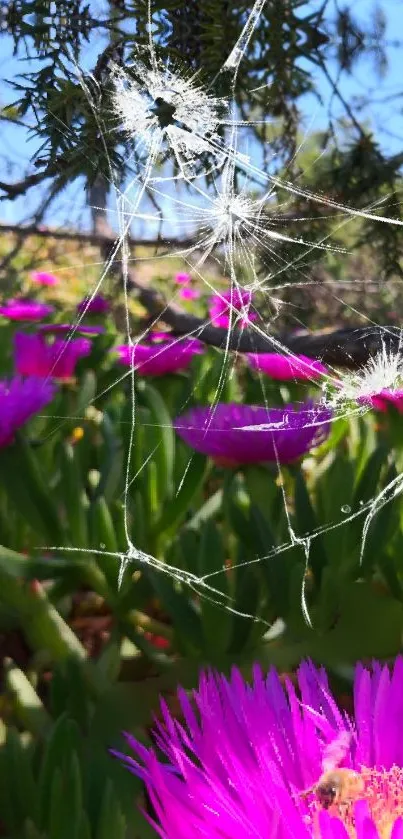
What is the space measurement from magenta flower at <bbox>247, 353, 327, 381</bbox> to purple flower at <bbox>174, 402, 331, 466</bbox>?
23 millimetres

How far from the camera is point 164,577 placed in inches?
21.1

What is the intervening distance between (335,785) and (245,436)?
1.10 ft

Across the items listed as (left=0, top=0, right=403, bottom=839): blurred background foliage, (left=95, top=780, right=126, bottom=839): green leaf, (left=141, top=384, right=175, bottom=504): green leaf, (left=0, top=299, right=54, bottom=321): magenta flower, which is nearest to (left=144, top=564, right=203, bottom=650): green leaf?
(left=0, top=0, right=403, bottom=839): blurred background foliage

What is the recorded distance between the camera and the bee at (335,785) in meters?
0.19

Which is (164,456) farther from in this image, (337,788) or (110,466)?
(337,788)

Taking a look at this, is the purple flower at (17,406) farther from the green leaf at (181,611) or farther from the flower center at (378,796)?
the flower center at (378,796)

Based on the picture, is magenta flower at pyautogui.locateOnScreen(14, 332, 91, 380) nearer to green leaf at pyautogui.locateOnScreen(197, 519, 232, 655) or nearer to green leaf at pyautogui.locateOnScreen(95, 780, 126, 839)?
green leaf at pyautogui.locateOnScreen(197, 519, 232, 655)

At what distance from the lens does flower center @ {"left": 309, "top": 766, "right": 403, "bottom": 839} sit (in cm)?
20

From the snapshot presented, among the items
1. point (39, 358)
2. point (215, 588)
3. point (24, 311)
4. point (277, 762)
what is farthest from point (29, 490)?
point (24, 311)

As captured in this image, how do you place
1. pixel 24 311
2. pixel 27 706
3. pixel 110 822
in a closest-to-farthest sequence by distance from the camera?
pixel 110 822
pixel 27 706
pixel 24 311

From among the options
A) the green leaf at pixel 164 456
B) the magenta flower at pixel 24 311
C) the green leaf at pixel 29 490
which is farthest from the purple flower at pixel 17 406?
the magenta flower at pixel 24 311

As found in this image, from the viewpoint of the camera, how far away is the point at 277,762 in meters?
0.21

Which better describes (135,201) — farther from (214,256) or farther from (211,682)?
(211,682)

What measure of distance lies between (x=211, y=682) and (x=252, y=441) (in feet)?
1.00
